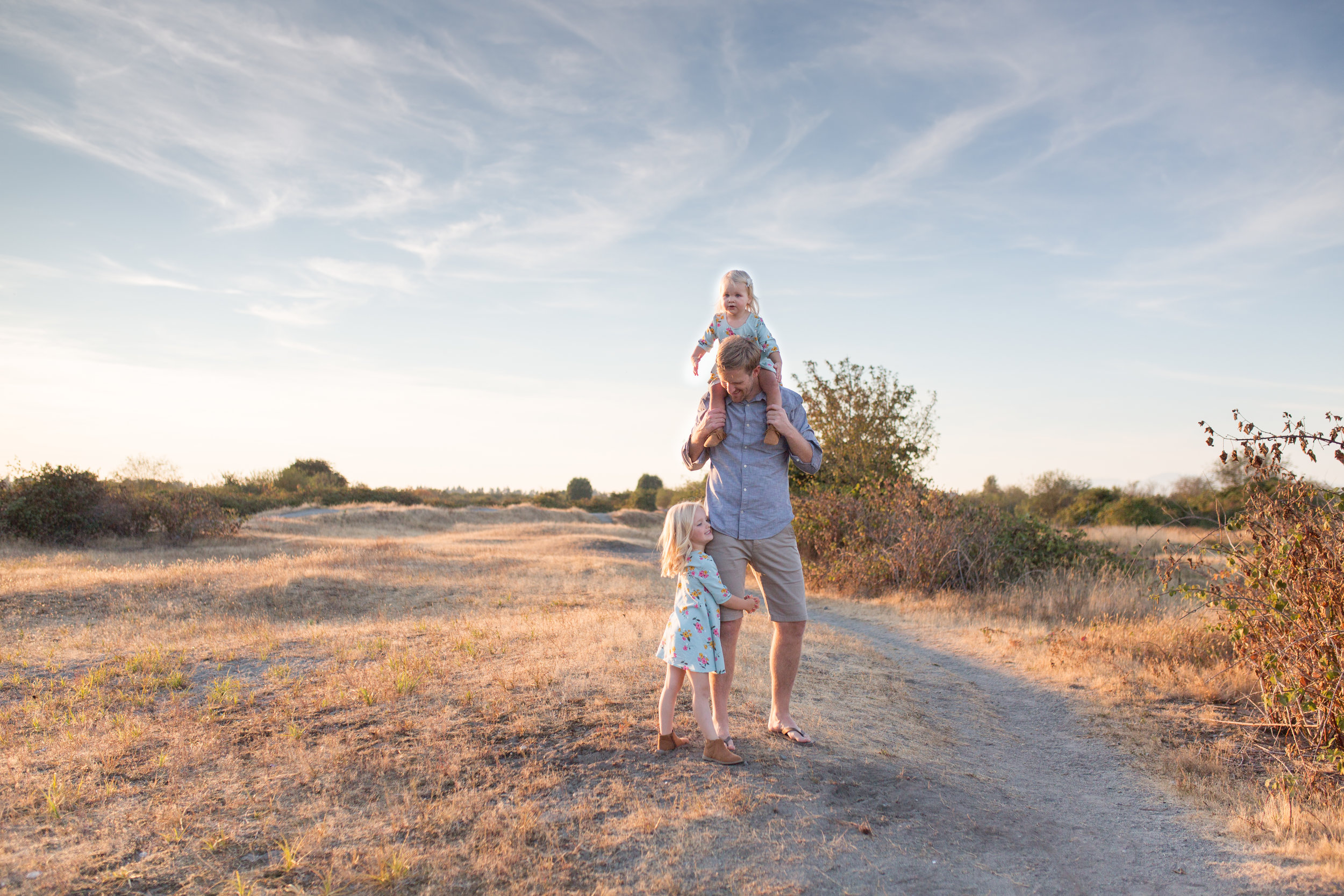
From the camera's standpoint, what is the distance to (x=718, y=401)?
4344 millimetres

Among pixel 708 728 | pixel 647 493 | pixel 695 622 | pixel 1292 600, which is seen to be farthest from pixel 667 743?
pixel 647 493

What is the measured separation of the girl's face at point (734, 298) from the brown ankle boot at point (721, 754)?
90.9 inches

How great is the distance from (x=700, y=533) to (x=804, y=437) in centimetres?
76

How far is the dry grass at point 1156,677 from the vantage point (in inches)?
166

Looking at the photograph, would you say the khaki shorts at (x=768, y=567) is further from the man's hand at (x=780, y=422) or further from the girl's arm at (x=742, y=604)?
the man's hand at (x=780, y=422)

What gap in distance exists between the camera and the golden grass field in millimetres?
3381

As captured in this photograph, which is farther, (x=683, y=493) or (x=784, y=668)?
(x=683, y=493)

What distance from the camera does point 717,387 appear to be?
171 inches

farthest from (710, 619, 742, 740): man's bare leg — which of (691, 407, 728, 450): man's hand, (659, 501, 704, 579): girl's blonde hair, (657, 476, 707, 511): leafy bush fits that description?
(657, 476, 707, 511): leafy bush

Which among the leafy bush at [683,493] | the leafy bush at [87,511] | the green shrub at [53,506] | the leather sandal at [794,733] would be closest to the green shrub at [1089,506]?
the leafy bush at [683,493]

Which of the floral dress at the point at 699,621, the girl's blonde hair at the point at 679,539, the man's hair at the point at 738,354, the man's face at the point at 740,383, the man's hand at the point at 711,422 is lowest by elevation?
the floral dress at the point at 699,621

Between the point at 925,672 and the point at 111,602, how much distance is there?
10335 mm

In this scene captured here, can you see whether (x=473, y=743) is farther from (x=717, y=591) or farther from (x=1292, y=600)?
(x=1292, y=600)

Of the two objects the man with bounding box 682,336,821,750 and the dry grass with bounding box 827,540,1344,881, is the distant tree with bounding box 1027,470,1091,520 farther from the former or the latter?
the man with bounding box 682,336,821,750
